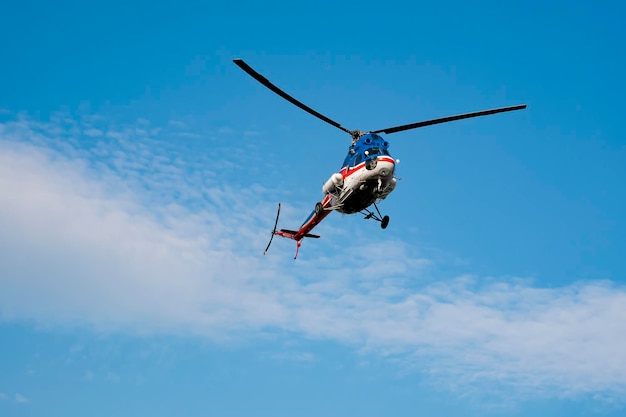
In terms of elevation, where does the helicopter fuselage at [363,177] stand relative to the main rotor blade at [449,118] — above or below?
below

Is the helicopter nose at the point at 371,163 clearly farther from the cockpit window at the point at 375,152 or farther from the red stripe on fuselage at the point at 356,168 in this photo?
the cockpit window at the point at 375,152

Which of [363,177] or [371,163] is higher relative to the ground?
[371,163]

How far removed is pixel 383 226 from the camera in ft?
199

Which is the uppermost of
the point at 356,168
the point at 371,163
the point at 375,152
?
the point at 375,152

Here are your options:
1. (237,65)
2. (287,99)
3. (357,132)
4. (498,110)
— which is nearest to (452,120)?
(498,110)

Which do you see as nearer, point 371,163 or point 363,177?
point 371,163

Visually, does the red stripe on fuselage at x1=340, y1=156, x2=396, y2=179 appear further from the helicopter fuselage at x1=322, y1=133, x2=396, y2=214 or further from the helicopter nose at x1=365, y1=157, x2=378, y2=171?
the helicopter nose at x1=365, y1=157, x2=378, y2=171

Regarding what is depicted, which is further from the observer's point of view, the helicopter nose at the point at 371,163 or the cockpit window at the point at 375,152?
the cockpit window at the point at 375,152

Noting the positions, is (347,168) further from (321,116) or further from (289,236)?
(289,236)

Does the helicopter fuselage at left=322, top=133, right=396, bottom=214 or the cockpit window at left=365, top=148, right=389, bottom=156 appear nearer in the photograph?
the helicopter fuselage at left=322, top=133, right=396, bottom=214

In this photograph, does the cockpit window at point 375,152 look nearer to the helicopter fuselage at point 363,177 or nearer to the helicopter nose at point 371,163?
the helicopter fuselage at point 363,177

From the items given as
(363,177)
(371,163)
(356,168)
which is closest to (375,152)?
(371,163)

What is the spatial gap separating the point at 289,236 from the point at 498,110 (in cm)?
2134

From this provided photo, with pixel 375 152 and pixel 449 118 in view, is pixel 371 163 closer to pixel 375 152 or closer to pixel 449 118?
pixel 375 152
